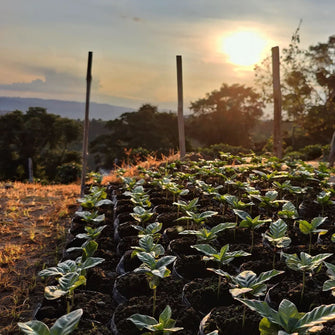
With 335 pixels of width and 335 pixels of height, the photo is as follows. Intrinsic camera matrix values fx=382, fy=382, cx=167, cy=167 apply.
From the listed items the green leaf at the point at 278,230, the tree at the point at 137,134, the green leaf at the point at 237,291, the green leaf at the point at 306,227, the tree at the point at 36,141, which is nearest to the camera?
the green leaf at the point at 237,291

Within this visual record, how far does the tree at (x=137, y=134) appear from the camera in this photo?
99.2ft

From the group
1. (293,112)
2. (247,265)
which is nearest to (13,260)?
(247,265)

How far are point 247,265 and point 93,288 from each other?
3.95 feet

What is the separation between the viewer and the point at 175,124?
3212 cm

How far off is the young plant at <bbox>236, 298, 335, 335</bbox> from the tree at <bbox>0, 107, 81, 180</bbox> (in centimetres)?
3131

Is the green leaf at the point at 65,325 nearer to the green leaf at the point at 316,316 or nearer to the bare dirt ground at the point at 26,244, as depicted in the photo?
the green leaf at the point at 316,316

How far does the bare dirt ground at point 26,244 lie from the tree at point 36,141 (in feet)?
81.4

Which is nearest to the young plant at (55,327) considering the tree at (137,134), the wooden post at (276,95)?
the wooden post at (276,95)

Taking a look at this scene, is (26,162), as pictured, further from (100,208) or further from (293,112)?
(100,208)

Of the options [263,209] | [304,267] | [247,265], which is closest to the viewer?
[304,267]

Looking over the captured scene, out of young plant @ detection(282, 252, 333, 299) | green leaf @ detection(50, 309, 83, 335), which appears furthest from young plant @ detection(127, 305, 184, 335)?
young plant @ detection(282, 252, 333, 299)

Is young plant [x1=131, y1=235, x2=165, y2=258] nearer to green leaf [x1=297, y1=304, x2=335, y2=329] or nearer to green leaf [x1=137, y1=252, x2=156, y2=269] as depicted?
green leaf [x1=137, y1=252, x2=156, y2=269]

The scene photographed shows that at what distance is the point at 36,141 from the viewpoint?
34562 millimetres

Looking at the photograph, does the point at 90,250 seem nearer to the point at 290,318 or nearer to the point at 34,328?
the point at 34,328
